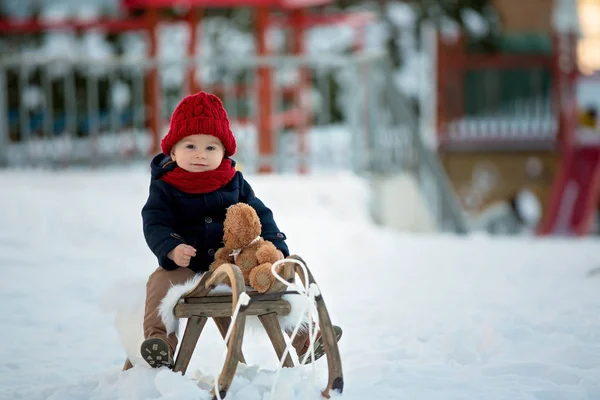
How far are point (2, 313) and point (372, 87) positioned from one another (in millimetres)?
4248

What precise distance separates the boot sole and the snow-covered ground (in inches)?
1.7

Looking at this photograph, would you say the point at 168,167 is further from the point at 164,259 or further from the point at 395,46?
the point at 395,46

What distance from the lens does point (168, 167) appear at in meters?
2.69

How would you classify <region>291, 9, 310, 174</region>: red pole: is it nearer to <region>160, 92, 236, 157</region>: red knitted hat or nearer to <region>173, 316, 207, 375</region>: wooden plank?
<region>160, 92, 236, 157</region>: red knitted hat

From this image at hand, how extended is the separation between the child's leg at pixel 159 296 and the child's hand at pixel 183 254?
0.31 ft

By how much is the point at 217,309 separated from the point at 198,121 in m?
0.58

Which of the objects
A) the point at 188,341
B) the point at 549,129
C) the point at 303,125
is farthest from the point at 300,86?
the point at 188,341

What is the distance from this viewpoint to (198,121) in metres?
2.62

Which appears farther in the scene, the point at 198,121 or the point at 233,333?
the point at 198,121

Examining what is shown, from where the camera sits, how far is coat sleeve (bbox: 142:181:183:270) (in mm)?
2549

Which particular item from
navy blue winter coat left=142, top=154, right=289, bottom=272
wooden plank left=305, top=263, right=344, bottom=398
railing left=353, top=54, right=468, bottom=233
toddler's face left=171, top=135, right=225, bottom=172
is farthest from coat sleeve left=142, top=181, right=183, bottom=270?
railing left=353, top=54, right=468, bottom=233

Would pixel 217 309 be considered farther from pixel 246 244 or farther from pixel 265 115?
pixel 265 115

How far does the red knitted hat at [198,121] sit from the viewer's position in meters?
2.62

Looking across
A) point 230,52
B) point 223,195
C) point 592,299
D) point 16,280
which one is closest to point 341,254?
point 592,299
